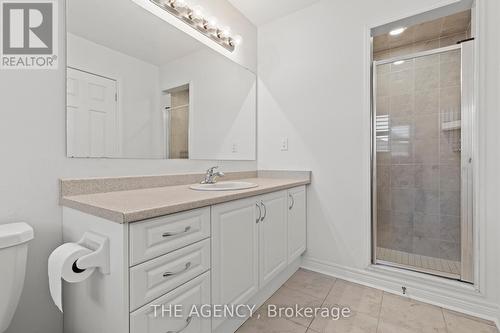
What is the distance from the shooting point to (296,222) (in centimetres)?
196

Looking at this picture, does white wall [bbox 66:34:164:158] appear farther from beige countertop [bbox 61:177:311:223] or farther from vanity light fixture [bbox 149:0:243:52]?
vanity light fixture [bbox 149:0:243:52]

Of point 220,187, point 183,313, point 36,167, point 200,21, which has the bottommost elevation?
point 183,313

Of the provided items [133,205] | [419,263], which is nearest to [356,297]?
[419,263]

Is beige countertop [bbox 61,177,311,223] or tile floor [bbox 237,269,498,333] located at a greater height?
beige countertop [bbox 61,177,311,223]

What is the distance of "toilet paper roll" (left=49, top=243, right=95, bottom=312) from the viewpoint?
0.81m

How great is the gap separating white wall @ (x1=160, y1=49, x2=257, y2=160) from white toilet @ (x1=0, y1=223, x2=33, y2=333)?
1.05 m

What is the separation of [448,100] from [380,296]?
5.48ft

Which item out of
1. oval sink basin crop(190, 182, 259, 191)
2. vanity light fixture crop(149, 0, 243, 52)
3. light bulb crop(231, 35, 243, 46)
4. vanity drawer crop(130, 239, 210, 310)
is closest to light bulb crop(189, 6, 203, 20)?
vanity light fixture crop(149, 0, 243, 52)

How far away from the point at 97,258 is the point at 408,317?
1.76 meters

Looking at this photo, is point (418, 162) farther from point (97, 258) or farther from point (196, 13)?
Answer: point (97, 258)

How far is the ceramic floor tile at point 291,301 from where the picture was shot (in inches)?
61.5

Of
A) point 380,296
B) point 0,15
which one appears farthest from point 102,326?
point 380,296

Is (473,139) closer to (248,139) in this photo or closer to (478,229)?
(478,229)

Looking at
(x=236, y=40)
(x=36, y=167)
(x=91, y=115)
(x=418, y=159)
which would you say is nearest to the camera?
(x=36, y=167)
